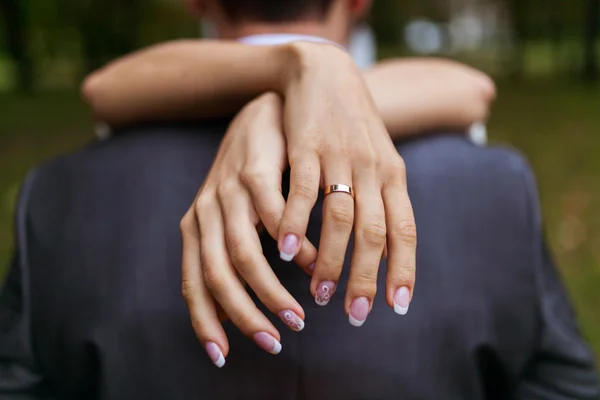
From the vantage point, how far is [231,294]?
4.14 ft

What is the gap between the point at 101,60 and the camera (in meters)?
22.1

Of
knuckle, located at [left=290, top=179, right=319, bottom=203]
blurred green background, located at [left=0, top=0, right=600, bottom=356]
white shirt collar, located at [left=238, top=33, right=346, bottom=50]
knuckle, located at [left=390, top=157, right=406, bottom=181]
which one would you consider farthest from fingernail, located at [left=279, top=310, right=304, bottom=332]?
blurred green background, located at [left=0, top=0, right=600, bottom=356]

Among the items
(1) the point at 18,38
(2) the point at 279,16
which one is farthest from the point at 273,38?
(1) the point at 18,38

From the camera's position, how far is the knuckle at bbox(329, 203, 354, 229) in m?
1.22

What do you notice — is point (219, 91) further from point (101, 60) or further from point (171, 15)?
point (171, 15)

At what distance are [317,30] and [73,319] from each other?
3.00 ft

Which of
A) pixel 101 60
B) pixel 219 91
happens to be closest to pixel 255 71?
pixel 219 91

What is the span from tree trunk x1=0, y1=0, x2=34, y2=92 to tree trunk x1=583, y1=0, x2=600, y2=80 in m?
15.5

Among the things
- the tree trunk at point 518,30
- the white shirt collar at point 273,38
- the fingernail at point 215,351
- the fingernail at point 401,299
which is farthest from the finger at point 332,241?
the tree trunk at point 518,30

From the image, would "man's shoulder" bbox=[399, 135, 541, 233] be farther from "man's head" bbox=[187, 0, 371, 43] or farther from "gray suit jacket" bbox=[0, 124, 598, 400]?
"man's head" bbox=[187, 0, 371, 43]

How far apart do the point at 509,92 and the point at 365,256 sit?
17.7 metres

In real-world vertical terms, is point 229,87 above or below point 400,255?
above

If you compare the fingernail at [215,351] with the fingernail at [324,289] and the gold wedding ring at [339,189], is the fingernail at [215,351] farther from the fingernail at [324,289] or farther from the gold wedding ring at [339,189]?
the gold wedding ring at [339,189]

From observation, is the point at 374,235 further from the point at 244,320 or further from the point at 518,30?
the point at 518,30
